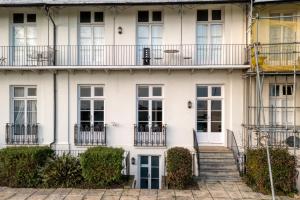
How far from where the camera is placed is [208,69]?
14.4 m

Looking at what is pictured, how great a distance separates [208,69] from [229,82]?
105 cm

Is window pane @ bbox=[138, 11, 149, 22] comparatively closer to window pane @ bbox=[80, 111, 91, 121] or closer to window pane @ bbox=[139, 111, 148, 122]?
window pane @ bbox=[139, 111, 148, 122]

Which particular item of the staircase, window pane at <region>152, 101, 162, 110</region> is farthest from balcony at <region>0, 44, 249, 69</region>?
the staircase

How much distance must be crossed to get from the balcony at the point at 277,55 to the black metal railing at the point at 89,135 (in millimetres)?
6820

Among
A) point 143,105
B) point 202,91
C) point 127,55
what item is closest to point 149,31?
point 127,55

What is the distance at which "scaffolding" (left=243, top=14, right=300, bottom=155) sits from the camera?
1348 centimetres

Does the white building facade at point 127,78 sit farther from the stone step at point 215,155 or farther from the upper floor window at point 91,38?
the stone step at point 215,155

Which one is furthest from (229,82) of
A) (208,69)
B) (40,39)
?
(40,39)

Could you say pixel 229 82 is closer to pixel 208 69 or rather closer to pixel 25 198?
pixel 208 69

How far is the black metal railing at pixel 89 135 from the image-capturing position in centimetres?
Result: 1480

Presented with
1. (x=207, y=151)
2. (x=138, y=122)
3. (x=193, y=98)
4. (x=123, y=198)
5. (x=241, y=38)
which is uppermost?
(x=241, y=38)

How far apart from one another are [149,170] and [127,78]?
13.1 ft

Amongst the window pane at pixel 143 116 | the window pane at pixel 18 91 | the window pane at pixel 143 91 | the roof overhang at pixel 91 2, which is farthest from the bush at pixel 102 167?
the roof overhang at pixel 91 2

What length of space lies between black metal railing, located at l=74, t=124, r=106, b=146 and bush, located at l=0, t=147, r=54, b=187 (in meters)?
3.03
